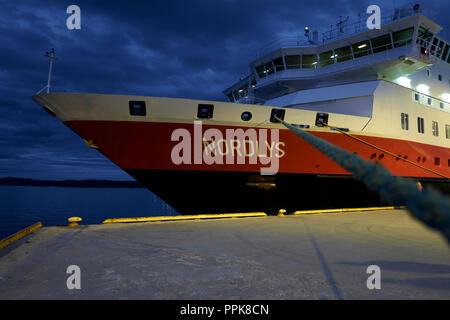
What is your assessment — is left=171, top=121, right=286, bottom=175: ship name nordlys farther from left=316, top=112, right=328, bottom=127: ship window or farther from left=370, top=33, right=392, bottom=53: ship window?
left=370, top=33, right=392, bottom=53: ship window

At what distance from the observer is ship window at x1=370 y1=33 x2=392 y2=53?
1155cm

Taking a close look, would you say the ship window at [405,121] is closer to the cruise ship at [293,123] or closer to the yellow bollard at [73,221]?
the cruise ship at [293,123]

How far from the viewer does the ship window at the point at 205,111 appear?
311 inches

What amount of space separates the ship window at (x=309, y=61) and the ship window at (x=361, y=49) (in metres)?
1.70

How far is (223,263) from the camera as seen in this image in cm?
347

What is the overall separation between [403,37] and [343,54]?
2.37m

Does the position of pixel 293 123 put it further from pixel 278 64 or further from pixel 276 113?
pixel 278 64

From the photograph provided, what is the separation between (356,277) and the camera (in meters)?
3.00

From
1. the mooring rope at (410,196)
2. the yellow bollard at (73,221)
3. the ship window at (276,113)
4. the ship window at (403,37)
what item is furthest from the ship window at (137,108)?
the ship window at (403,37)
